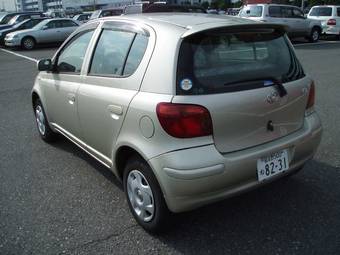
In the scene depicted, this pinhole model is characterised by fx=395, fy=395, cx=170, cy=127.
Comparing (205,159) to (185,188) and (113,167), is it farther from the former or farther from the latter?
(113,167)

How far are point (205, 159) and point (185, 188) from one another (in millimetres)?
242

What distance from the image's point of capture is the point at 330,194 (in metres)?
3.67

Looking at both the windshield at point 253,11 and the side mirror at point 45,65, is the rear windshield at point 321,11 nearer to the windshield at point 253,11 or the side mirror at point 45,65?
the windshield at point 253,11

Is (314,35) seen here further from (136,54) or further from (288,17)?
(136,54)

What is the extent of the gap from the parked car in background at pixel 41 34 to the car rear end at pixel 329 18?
13093mm

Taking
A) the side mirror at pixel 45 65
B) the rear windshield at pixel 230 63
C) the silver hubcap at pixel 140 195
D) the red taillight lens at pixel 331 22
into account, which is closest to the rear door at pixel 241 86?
the rear windshield at pixel 230 63

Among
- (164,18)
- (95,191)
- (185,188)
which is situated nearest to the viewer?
(185,188)

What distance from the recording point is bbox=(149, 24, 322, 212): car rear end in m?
2.71

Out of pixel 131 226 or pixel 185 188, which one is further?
pixel 131 226

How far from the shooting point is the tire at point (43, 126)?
518cm

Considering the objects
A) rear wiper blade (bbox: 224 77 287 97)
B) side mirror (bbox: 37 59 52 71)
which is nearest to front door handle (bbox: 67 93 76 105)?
side mirror (bbox: 37 59 52 71)

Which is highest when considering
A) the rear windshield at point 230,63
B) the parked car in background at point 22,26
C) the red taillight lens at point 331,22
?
the rear windshield at point 230,63

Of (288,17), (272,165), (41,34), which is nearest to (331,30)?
(288,17)

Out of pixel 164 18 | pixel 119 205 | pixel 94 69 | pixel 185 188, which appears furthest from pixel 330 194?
pixel 94 69
